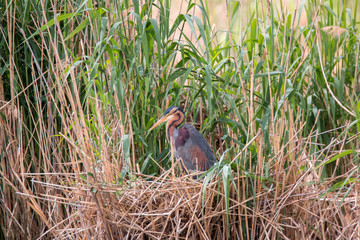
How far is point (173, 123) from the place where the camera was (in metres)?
2.65

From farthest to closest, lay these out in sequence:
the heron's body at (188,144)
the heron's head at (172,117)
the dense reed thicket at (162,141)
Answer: the heron's body at (188,144)
the heron's head at (172,117)
the dense reed thicket at (162,141)

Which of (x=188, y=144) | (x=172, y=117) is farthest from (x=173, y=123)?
(x=188, y=144)

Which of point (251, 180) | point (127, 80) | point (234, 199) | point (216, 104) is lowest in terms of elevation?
point (234, 199)

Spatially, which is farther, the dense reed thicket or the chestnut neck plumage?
the chestnut neck plumage

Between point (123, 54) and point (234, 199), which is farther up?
point (123, 54)

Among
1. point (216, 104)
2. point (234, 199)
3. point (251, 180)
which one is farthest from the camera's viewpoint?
point (216, 104)

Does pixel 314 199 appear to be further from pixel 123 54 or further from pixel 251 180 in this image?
pixel 123 54

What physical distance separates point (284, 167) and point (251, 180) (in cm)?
32

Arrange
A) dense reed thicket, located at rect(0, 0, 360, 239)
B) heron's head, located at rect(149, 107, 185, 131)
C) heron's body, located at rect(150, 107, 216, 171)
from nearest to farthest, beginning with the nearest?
dense reed thicket, located at rect(0, 0, 360, 239) < heron's head, located at rect(149, 107, 185, 131) < heron's body, located at rect(150, 107, 216, 171)

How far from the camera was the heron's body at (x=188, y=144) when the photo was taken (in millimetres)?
2688

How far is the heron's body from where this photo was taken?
2688mm

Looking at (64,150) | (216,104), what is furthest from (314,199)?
(64,150)

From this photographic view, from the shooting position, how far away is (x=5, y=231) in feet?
9.97

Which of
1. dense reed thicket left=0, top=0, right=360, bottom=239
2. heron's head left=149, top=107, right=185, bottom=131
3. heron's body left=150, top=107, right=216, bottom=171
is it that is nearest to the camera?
dense reed thicket left=0, top=0, right=360, bottom=239
